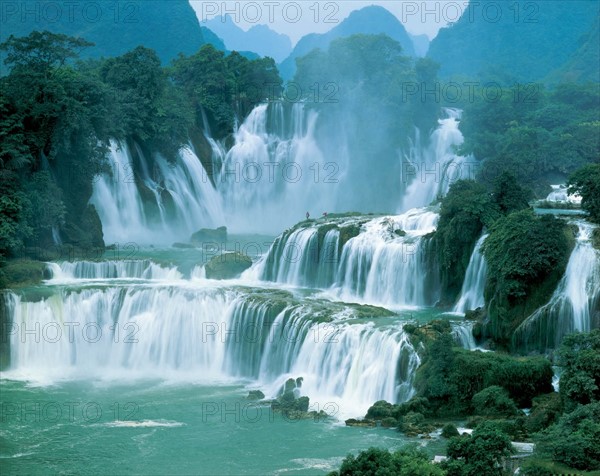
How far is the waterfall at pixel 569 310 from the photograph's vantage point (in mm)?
21359

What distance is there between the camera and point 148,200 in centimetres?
3838

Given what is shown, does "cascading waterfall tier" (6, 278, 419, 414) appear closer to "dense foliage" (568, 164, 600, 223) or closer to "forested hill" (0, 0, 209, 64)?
"dense foliage" (568, 164, 600, 223)

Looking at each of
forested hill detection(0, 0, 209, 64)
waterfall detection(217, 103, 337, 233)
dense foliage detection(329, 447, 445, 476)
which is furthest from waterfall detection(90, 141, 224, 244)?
forested hill detection(0, 0, 209, 64)

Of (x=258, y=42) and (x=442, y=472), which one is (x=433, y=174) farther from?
(x=258, y=42)

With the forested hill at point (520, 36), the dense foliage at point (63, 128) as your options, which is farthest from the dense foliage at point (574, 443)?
the forested hill at point (520, 36)

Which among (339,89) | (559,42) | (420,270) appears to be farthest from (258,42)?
(420,270)

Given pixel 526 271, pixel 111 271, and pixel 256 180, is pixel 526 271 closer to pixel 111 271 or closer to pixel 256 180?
pixel 111 271

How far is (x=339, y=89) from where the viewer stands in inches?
1769

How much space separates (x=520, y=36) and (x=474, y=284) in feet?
187

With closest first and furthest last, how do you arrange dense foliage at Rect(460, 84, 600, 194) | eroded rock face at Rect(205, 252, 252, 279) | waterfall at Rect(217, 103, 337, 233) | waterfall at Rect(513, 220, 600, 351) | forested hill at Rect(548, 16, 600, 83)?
1. waterfall at Rect(513, 220, 600, 351)
2. eroded rock face at Rect(205, 252, 252, 279)
3. dense foliage at Rect(460, 84, 600, 194)
4. waterfall at Rect(217, 103, 337, 233)
5. forested hill at Rect(548, 16, 600, 83)

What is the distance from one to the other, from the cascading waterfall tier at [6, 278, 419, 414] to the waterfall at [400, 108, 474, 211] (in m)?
15.1

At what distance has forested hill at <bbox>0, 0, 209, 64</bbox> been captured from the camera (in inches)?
2854

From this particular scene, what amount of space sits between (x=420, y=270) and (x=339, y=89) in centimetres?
1967

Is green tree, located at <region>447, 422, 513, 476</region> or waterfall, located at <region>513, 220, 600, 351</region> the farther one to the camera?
waterfall, located at <region>513, 220, 600, 351</region>
